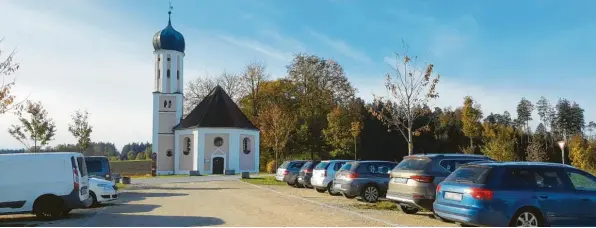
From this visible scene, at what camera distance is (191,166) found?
56.3 metres

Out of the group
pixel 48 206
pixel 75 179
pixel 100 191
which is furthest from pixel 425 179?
pixel 100 191

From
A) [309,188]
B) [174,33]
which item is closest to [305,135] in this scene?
[174,33]

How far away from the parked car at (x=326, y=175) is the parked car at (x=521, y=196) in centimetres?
1114

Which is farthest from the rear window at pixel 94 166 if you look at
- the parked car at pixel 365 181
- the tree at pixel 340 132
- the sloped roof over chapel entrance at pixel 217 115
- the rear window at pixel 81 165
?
the tree at pixel 340 132

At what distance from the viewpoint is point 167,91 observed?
2405 inches

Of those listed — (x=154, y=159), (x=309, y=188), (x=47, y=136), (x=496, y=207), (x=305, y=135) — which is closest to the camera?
(x=496, y=207)

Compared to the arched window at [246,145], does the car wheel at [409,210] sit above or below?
below

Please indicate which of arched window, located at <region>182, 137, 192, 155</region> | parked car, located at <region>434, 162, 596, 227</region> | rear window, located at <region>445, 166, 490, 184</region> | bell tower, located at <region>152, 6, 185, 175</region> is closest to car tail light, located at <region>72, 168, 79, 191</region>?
parked car, located at <region>434, 162, 596, 227</region>

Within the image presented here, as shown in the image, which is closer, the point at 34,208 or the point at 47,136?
the point at 34,208

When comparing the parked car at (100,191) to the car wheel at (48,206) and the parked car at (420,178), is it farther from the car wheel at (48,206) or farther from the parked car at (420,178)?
the parked car at (420,178)

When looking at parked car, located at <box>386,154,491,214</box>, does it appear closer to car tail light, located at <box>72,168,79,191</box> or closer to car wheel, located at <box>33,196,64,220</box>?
car tail light, located at <box>72,168,79,191</box>

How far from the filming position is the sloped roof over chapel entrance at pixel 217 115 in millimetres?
56156

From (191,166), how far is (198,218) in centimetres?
4462

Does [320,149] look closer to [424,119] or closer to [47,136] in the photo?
[424,119]
